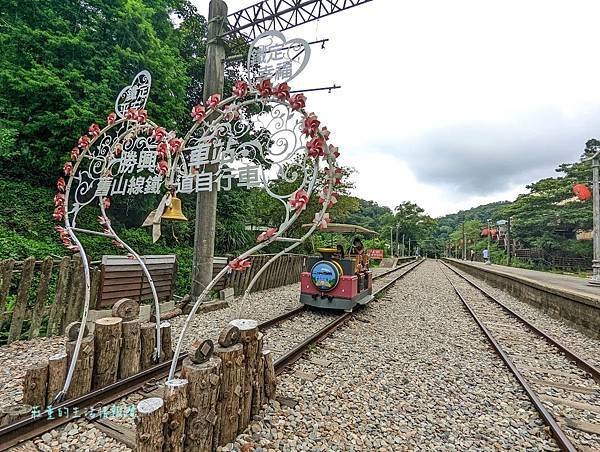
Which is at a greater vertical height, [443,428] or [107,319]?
[107,319]

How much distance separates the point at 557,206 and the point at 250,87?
3462 cm

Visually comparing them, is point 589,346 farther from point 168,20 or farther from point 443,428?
point 168,20

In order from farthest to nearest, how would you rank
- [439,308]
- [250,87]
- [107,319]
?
[439,308]
[107,319]
[250,87]

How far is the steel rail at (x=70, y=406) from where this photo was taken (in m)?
2.36

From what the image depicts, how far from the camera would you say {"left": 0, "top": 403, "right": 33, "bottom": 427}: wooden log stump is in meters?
2.40

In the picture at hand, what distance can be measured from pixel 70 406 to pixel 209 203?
5.02 m

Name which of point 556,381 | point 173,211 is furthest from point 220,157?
point 556,381

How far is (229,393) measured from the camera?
2564 mm

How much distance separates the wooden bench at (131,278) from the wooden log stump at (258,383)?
12.2 ft

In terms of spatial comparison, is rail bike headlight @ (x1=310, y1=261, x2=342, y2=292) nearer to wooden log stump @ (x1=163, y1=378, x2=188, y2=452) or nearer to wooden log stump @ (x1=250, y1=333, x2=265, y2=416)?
wooden log stump @ (x1=250, y1=333, x2=265, y2=416)

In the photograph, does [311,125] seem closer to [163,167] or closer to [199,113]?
[199,113]

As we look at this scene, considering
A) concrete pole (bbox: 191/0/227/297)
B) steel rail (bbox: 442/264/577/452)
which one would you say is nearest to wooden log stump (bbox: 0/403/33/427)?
steel rail (bbox: 442/264/577/452)

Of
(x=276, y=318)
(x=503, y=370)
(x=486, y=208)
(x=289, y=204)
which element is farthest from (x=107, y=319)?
(x=486, y=208)

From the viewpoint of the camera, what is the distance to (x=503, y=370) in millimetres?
4410
